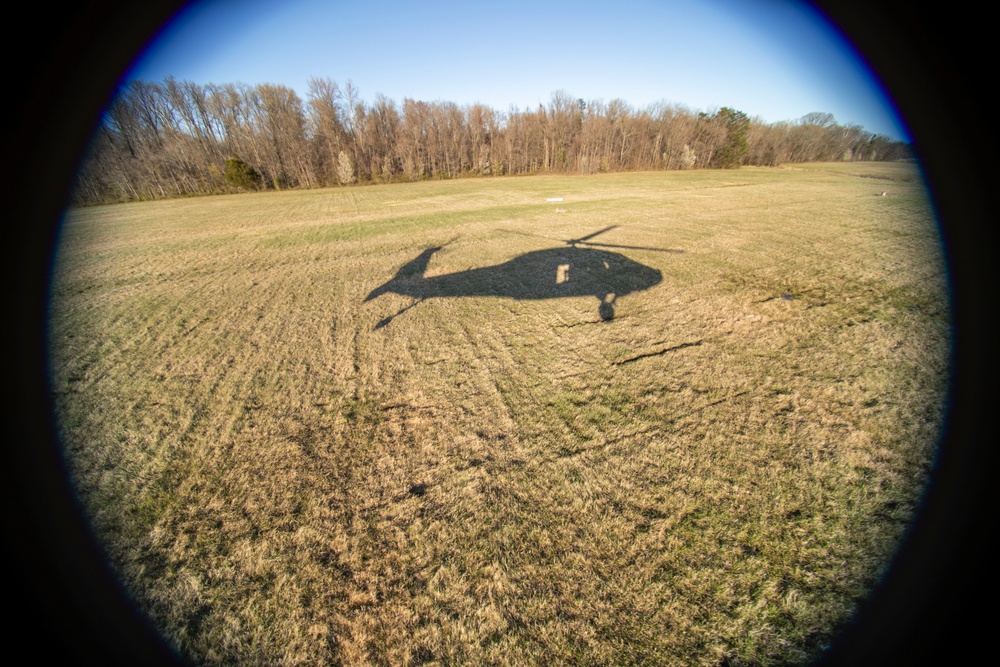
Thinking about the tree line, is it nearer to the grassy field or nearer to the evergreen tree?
the evergreen tree

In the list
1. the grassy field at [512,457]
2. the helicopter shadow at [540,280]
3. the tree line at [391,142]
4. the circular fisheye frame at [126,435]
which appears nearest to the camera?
the circular fisheye frame at [126,435]

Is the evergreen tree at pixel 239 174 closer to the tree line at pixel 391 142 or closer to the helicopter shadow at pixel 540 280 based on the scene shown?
the tree line at pixel 391 142

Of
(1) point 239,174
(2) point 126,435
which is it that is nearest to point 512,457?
(2) point 126,435

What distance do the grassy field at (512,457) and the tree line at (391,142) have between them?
42359mm

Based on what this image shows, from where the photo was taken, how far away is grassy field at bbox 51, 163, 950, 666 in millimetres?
2191

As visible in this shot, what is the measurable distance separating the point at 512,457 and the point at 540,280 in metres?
5.72

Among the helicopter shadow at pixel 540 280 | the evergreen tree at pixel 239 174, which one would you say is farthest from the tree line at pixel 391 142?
the helicopter shadow at pixel 540 280

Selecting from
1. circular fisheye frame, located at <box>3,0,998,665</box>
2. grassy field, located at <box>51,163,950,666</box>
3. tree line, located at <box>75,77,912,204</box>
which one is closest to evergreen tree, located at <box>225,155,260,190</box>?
tree line, located at <box>75,77,912,204</box>

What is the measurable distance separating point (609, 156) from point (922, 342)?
64.8 metres

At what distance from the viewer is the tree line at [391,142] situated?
36125 millimetres

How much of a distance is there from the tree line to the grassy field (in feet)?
139

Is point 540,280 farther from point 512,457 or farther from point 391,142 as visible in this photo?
point 391,142

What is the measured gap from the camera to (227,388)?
4.79m

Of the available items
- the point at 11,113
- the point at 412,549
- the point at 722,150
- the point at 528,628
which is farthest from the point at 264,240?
the point at 722,150
